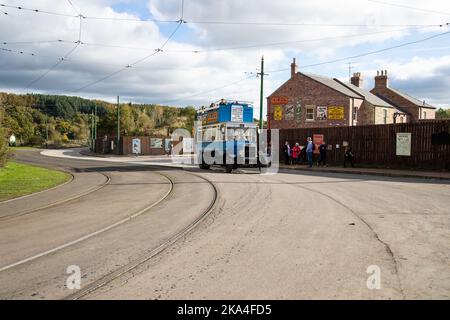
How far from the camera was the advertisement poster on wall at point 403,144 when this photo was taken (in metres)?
22.4

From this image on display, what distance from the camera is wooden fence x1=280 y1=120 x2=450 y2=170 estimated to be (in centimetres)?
2088

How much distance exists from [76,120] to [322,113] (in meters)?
99.4

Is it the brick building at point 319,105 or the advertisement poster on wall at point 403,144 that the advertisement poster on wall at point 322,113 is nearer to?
the brick building at point 319,105

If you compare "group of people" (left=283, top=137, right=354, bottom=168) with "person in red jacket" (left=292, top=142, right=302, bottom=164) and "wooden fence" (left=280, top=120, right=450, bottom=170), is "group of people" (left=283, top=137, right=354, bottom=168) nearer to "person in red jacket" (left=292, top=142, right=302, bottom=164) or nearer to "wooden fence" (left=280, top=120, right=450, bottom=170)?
"person in red jacket" (left=292, top=142, right=302, bottom=164)

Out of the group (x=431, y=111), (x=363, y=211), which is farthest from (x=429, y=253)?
(x=431, y=111)

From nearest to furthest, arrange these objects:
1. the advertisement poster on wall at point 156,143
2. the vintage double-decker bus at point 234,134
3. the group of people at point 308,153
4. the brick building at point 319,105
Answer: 1. the vintage double-decker bus at point 234,134
2. the group of people at point 308,153
3. the brick building at point 319,105
4. the advertisement poster on wall at point 156,143

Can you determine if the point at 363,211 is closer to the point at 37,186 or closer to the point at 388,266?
the point at 388,266

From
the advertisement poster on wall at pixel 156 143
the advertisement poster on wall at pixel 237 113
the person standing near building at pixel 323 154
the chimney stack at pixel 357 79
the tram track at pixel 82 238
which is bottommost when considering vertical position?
the tram track at pixel 82 238

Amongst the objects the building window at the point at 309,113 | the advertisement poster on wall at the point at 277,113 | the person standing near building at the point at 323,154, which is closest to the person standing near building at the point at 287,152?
the person standing near building at the point at 323,154

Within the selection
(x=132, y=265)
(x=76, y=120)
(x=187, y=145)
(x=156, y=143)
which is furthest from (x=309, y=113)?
(x=76, y=120)

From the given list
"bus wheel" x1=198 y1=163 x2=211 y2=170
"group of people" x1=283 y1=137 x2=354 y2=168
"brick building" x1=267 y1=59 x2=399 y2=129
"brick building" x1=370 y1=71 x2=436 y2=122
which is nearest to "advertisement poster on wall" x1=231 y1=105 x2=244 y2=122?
"bus wheel" x1=198 y1=163 x2=211 y2=170

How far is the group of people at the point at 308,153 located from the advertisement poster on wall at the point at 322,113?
494 inches

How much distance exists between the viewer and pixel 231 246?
21.7ft

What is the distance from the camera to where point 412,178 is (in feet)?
61.1
